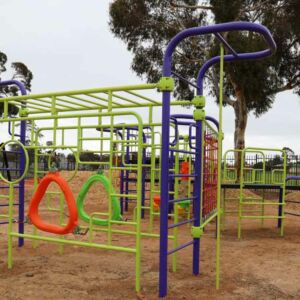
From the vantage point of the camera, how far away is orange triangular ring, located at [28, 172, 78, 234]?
4.73 metres

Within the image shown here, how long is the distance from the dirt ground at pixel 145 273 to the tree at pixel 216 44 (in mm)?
13668

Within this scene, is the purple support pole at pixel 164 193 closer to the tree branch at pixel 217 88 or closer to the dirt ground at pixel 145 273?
the dirt ground at pixel 145 273

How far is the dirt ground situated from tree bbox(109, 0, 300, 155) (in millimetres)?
13668

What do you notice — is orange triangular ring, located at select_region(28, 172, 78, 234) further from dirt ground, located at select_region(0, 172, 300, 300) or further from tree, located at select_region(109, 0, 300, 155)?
tree, located at select_region(109, 0, 300, 155)

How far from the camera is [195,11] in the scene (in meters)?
22.0

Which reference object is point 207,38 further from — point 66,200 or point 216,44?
point 66,200

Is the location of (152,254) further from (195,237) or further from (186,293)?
(186,293)

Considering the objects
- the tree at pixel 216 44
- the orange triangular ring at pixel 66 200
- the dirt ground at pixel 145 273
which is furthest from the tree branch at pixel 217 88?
the orange triangular ring at pixel 66 200

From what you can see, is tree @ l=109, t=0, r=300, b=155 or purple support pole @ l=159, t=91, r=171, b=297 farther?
tree @ l=109, t=0, r=300, b=155

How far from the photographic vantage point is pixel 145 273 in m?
5.25

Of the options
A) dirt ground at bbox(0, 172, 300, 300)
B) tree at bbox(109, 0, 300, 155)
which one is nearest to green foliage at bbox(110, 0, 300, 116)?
tree at bbox(109, 0, 300, 155)

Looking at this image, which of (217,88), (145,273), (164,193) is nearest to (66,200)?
(164,193)

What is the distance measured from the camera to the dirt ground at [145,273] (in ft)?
14.7

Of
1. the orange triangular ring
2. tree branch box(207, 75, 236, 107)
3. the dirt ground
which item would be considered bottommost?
the dirt ground
